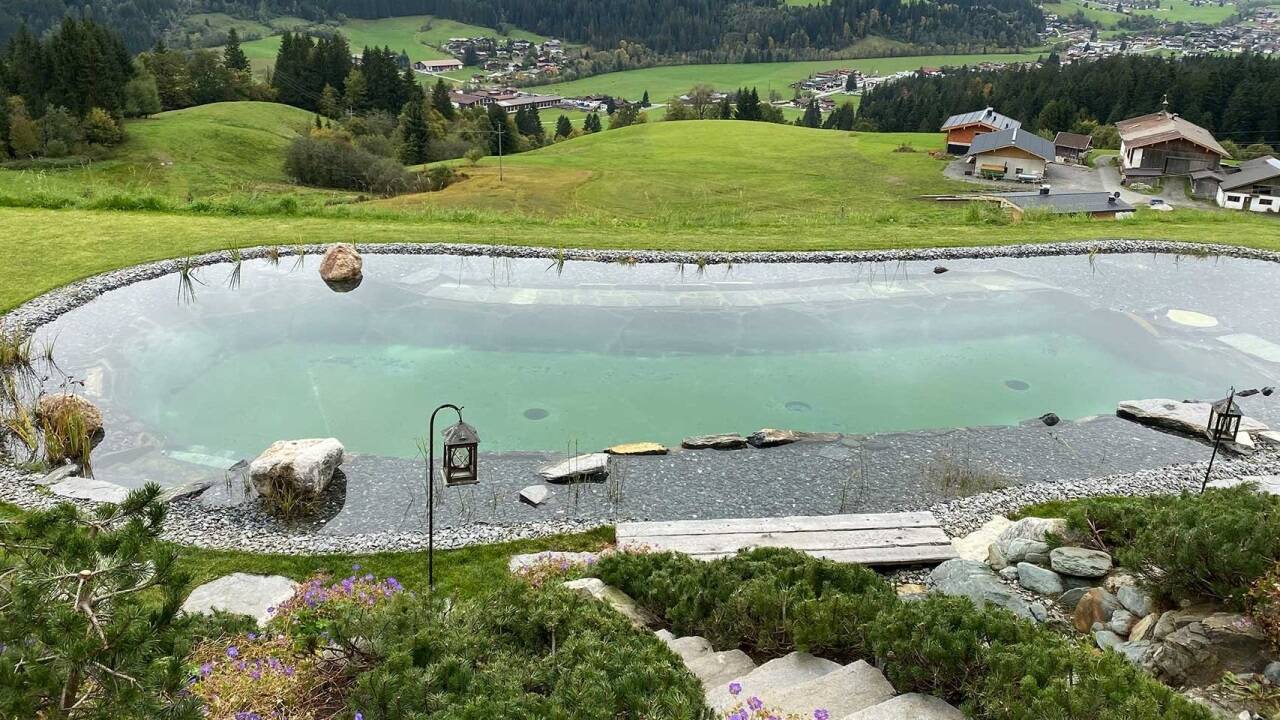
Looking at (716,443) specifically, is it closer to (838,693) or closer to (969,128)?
(838,693)

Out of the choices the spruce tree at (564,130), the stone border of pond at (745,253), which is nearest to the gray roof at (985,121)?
the stone border of pond at (745,253)

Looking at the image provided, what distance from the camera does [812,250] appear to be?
1731 cm

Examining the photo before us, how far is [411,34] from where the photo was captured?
454 feet

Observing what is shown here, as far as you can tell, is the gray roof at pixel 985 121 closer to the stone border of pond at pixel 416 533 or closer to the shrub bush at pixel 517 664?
the stone border of pond at pixel 416 533

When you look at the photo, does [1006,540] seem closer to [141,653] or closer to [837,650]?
[837,650]

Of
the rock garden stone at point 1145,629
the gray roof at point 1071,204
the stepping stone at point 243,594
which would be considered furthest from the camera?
the gray roof at point 1071,204

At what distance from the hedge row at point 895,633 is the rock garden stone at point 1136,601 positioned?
1090 millimetres

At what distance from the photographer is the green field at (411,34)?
124938 mm

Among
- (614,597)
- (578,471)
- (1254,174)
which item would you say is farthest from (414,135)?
(614,597)

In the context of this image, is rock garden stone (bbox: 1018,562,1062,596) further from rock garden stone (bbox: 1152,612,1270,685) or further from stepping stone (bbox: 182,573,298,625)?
stepping stone (bbox: 182,573,298,625)

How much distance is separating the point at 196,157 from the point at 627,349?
3419 centimetres

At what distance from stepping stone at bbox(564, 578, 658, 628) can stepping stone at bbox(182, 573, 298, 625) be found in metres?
2.31

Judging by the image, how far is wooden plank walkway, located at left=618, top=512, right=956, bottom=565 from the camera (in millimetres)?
6941

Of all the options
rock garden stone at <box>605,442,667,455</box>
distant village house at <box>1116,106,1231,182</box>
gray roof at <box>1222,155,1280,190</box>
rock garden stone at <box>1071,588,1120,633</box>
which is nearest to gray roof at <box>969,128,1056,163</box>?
distant village house at <box>1116,106,1231,182</box>
